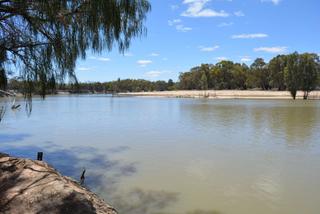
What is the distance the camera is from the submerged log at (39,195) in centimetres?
376

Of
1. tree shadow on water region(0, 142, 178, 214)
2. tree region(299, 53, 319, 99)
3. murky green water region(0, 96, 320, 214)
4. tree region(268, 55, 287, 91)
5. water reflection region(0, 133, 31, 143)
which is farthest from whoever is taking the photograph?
tree region(268, 55, 287, 91)

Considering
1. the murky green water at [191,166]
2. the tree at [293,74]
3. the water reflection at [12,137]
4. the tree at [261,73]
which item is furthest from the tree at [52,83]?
the tree at [261,73]

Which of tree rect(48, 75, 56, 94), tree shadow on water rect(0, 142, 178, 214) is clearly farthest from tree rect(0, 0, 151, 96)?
tree shadow on water rect(0, 142, 178, 214)

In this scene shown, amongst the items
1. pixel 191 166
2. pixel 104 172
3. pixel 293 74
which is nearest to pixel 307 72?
pixel 293 74

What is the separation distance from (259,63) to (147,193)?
76.7m

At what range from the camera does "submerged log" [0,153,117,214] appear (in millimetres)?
3762

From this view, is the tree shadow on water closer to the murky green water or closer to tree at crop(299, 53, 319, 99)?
the murky green water

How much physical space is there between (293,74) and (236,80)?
30556 mm

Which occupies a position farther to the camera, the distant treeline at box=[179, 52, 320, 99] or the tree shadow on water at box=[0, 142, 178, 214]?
the distant treeline at box=[179, 52, 320, 99]

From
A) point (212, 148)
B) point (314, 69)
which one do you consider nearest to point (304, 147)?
point (212, 148)

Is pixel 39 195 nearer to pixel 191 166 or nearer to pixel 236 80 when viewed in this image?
pixel 191 166

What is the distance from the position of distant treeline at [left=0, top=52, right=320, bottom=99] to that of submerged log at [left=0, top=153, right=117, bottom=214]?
3.57 ft

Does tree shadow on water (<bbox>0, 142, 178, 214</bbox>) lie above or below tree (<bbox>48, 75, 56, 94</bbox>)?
below

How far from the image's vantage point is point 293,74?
2190 inches
